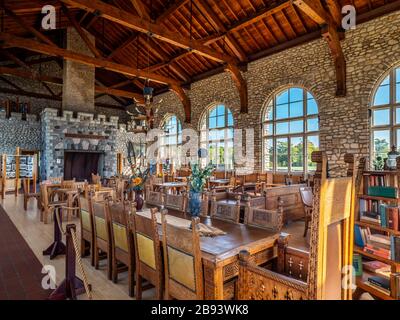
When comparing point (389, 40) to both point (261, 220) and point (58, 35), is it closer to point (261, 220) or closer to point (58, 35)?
point (261, 220)

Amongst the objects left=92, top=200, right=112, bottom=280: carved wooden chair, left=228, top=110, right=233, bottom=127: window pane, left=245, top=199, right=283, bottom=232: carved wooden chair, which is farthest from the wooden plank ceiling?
left=92, top=200, right=112, bottom=280: carved wooden chair

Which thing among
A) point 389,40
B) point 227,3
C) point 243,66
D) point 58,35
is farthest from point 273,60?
point 58,35

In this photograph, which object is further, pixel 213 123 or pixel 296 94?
pixel 213 123

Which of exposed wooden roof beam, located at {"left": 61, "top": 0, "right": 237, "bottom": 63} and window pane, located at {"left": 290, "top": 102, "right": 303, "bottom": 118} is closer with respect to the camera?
exposed wooden roof beam, located at {"left": 61, "top": 0, "right": 237, "bottom": 63}

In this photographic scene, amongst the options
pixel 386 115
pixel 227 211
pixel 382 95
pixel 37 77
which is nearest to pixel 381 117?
pixel 386 115

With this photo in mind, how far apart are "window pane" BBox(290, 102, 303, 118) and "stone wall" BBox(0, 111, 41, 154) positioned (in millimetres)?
11090

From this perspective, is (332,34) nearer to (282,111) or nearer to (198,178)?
(282,111)

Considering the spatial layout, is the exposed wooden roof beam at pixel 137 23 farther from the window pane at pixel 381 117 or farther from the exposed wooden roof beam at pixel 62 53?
the window pane at pixel 381 117

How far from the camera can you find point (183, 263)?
69.1 inches

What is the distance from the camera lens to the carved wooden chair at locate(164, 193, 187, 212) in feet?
10.7

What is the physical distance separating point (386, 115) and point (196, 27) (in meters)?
6.08

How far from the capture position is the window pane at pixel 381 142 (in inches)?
241

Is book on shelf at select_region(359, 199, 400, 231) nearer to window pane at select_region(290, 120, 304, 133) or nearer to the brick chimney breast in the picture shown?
window pane at select_region(290, 120, 304, 133)

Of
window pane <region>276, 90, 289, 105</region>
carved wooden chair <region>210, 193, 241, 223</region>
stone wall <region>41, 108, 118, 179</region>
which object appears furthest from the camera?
stone wall <region>41, 108, 118, 179</region>
